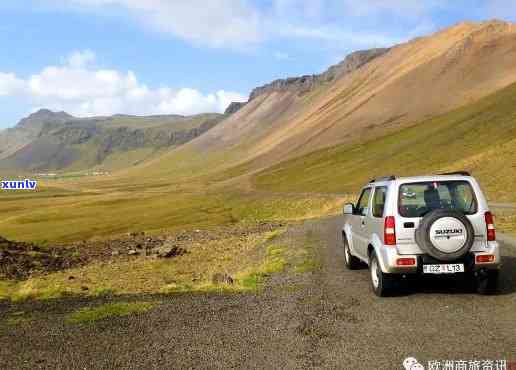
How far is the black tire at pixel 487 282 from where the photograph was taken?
10.6 m

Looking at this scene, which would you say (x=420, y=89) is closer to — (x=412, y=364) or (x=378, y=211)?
(x=378, y=211)

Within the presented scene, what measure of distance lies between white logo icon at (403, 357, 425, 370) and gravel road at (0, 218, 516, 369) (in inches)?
5.0

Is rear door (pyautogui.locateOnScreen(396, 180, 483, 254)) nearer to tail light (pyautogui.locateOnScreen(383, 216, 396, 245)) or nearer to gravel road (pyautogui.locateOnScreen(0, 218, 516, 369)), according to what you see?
tail light (pyautogui.locateOnScreen(383, 216, 396, 245))

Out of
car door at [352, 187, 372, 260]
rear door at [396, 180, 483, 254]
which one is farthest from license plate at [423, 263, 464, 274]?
car door at [352, 187, 372, 260]

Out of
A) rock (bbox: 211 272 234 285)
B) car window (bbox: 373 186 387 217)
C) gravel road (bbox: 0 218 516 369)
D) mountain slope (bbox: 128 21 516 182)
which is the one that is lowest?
rock (bbox: 211 272 234 285)

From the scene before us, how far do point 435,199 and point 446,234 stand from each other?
94 cm

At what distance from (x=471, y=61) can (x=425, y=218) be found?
157206 millimetres

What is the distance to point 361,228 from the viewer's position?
42.7ft

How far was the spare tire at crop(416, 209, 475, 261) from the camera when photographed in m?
10.1

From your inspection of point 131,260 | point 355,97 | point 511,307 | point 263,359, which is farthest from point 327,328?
point 355,97

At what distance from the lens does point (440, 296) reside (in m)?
11.0

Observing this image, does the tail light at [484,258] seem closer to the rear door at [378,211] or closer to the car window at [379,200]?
the rear door at [378,211]

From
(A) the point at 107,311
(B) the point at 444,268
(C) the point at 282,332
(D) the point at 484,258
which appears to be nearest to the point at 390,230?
(B) the point at 444,268

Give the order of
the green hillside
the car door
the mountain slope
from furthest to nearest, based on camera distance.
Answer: the mountain slope, the green hillside, the car door
